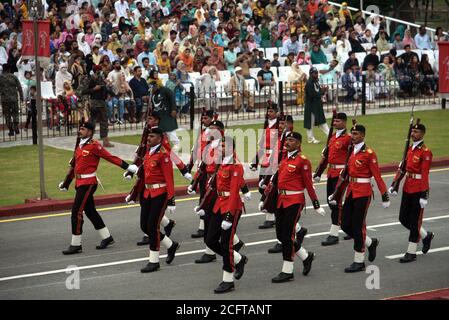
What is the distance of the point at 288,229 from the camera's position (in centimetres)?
1464

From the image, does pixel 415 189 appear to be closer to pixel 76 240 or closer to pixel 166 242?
pixel 166 242

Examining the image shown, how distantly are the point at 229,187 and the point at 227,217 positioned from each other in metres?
0.59

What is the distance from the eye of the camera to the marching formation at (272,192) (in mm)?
14609

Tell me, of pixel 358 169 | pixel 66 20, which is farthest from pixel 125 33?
pixel 358 169

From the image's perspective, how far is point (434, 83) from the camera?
34.0m

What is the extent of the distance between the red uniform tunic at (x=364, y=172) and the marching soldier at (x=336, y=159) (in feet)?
4.53

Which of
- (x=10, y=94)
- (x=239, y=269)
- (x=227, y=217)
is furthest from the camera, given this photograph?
Answer: (x=10, y=94)

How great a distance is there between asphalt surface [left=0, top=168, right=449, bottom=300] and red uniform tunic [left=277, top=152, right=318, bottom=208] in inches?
42.3

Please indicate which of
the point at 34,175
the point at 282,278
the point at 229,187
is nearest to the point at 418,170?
the point at 282,278

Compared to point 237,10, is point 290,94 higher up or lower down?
lower down

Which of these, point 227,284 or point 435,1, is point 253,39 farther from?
point 227,284

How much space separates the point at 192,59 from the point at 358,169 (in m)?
16.4

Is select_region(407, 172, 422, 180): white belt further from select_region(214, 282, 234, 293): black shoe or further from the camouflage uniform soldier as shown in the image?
the camouflage uniform soldier

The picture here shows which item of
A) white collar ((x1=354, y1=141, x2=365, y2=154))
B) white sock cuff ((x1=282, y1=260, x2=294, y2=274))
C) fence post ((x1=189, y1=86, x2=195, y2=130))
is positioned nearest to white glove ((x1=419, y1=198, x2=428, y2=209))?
white collar ((x1=354, y1=141, x2=365, y2=154))
